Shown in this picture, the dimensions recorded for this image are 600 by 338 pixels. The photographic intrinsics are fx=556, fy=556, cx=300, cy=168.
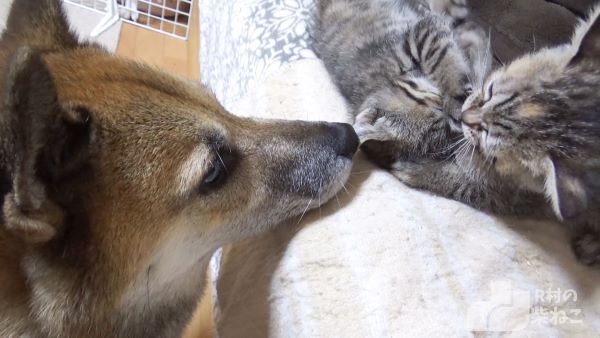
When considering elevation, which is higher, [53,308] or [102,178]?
[102,178]

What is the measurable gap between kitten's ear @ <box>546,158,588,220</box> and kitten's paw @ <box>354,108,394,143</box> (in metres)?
0.42

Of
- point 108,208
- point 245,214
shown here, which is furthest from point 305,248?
point 108,208

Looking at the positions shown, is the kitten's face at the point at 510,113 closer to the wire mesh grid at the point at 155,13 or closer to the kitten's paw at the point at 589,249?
the kitten's paw at the point at 589,249

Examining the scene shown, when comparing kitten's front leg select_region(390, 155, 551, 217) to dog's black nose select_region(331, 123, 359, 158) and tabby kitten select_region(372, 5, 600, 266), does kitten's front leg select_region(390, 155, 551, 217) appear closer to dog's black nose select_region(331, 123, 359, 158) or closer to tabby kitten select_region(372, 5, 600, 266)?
tabby kitten select_region(372, 5, 600, 266)

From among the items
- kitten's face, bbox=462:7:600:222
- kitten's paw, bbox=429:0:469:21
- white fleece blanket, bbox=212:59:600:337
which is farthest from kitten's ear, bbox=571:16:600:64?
kitten's paw, bbox=429:0:469:21

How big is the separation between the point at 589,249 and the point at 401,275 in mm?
501

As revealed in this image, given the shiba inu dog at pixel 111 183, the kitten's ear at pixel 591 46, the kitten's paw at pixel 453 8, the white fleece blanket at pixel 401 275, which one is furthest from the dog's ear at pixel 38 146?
the kitten's paw at pixel 453 8

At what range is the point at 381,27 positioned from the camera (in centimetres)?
187

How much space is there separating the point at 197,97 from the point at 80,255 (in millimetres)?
398

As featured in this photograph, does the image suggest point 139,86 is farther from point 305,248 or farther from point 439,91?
point 439,91

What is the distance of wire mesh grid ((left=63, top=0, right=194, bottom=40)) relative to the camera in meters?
2.92

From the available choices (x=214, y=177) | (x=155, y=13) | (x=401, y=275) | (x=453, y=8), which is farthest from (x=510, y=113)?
(x=155, y=13)

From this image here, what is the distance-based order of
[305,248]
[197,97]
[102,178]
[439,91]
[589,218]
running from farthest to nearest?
[439,91] < [589,218] < [305,248] < [197,97] < [102,178]

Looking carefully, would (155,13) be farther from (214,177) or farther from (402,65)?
(214,177)
